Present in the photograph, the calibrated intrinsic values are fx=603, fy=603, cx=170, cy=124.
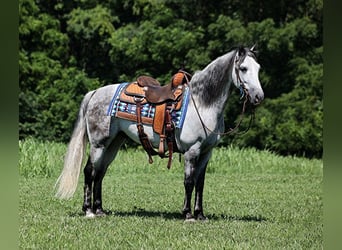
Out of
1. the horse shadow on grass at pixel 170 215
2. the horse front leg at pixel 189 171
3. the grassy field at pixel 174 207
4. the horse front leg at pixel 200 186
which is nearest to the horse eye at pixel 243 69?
the horse front leg at pixel 189 171

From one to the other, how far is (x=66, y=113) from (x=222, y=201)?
8.66 metres

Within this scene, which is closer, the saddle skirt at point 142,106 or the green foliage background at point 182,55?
the saddle skirt at point 142,106

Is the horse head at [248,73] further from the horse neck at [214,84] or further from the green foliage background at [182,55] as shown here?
the green foliage background at [182,55]

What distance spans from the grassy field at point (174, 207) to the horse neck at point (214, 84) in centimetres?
91

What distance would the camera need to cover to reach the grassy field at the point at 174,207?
3664mm

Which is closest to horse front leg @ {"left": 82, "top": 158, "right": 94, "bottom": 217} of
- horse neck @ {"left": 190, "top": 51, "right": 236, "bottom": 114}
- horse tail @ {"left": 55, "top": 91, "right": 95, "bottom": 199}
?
horse tail @ {"left": 55, "top": 91, "right": 95, "bottom": 199}

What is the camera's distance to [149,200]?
6277 mm

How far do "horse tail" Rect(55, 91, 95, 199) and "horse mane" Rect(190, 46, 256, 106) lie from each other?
3.27 feet

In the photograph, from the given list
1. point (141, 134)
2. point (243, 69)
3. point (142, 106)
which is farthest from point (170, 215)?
point (243, 69)

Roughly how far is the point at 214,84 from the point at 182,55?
426 inches

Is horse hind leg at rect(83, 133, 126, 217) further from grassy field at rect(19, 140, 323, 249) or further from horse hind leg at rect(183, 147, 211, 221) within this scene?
horse hind leg at rect(183, 147, 211, 221)

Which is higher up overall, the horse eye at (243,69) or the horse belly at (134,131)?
the horse eye at (243,69)
